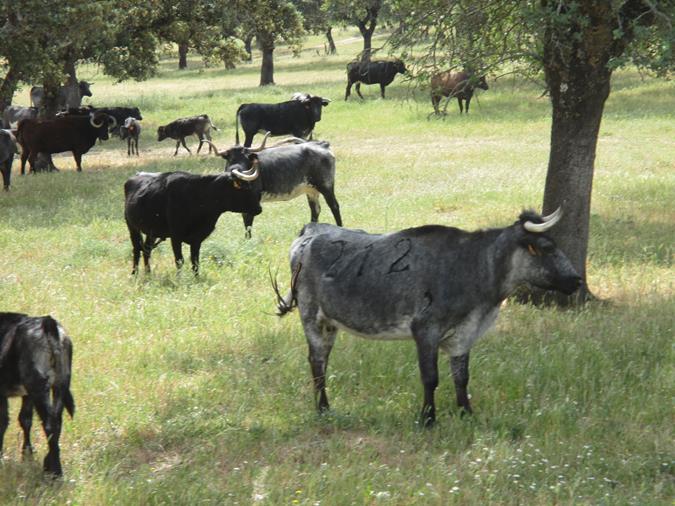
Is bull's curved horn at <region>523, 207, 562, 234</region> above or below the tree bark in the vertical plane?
above

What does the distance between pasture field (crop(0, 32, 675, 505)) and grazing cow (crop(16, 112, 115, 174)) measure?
7097 millimetres

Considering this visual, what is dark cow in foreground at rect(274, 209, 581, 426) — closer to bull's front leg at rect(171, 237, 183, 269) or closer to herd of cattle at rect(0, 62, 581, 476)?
herd of cattle at rect(0, 62, 581, 476)

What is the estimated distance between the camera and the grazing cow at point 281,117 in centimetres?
2816

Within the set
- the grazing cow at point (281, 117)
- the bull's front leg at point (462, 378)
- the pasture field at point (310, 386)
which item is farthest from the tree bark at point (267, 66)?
the bull's front leg at point (462, 378)

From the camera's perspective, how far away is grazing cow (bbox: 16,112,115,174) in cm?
2406

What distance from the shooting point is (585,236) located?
1099cm

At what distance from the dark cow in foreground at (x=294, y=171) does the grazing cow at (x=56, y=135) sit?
33.3 feet

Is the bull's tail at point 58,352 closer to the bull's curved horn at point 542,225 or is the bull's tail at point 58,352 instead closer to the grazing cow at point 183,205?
the bull's curved horn at point 542,225

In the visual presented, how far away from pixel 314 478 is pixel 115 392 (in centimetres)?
248

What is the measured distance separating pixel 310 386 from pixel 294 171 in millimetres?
8152

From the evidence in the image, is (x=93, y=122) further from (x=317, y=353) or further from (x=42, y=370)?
(x=42, y=370)

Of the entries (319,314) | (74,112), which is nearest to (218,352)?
(319,314)

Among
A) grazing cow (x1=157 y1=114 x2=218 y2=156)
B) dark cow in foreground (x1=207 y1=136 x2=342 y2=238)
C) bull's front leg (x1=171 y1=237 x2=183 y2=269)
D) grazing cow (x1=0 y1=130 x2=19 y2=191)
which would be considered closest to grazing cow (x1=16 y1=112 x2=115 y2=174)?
grazing cow (x1=0 y1=130 x2=19 y2=191)

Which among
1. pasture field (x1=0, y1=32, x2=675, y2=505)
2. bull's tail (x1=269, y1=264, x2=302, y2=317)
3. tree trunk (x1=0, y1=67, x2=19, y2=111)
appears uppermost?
tree trunk (x1=0, y1=67, x2=19, y2=111)
